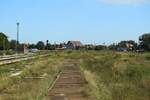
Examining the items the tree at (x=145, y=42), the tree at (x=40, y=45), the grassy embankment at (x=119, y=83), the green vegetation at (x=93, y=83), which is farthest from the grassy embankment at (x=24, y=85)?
the tree at (x=40, y=45)

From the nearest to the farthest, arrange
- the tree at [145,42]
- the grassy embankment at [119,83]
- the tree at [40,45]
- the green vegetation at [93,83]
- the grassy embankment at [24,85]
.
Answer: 1. the grassy embankment at [24,85]
2. the green vegetation at [93,83]
3. the grassy embankment at [119,83]
4. the tree at [145,42]
5. the tree at [40,45]

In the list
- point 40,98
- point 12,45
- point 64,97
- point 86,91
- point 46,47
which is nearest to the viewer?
point 40,98

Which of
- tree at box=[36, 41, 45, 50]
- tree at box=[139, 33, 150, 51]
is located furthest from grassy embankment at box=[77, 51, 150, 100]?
tree at box=[36, 41, 45, 50]

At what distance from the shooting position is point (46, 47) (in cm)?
18975

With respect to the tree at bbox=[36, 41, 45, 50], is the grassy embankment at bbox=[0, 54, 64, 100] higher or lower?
lower

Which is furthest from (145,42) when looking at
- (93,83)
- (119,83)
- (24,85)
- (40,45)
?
(24,85)

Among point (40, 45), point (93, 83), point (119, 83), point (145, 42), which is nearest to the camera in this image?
point (93, 83)

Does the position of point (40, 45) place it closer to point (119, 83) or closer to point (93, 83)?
point (119, 83)

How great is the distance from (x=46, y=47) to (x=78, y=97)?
574 ft

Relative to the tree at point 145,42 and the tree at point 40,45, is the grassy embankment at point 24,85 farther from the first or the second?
the tree at point 40,45

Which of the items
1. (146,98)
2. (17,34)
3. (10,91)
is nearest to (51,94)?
(10,91)

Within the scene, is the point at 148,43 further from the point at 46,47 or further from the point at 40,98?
the point at 40,98

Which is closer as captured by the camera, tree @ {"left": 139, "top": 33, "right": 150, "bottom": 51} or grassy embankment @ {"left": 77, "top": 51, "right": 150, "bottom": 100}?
Answer: grassy embankment @ {"left": 77, "top": 51, "right": 150, "bottom": 100}

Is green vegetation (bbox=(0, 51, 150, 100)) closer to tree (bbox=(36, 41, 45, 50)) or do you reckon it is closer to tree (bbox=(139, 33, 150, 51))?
tree (bbox=(139, 33, 150, 51))
